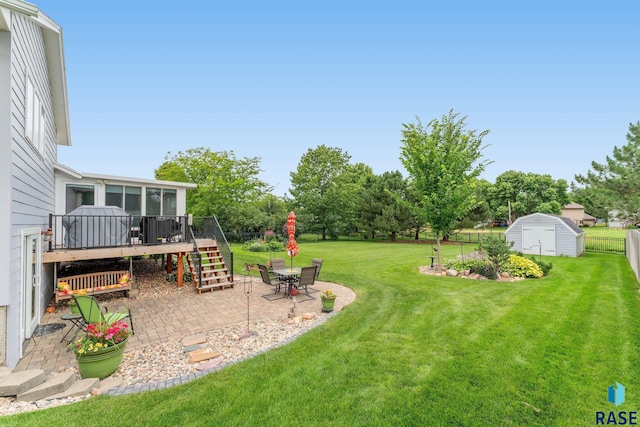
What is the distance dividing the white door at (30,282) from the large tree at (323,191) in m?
26.2

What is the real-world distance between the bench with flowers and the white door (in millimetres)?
1203

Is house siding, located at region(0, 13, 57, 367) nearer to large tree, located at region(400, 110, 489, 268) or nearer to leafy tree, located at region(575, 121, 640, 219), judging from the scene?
large tree, located at region(400, 110, 489, 268)

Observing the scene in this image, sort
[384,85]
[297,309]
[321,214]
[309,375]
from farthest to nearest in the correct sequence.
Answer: [321,214]
[384,85]
[297,309]
[309,375]

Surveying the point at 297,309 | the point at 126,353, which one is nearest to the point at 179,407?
the point at 126,353

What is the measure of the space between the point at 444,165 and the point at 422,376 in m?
9.67

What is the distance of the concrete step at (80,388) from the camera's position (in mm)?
3621

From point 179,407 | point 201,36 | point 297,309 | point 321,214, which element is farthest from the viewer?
point 321,214

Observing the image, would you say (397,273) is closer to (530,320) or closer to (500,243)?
(500,243)

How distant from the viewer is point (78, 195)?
10.8 metres

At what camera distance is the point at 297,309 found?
24.9 feet

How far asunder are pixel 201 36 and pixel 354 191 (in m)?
22.8

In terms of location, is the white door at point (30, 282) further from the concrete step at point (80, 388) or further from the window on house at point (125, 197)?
the window on house at point (125, 197)

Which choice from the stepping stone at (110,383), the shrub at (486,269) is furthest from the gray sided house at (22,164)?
the shrub at (486,269)

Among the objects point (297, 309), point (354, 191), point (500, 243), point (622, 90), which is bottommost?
point (297, 309)
